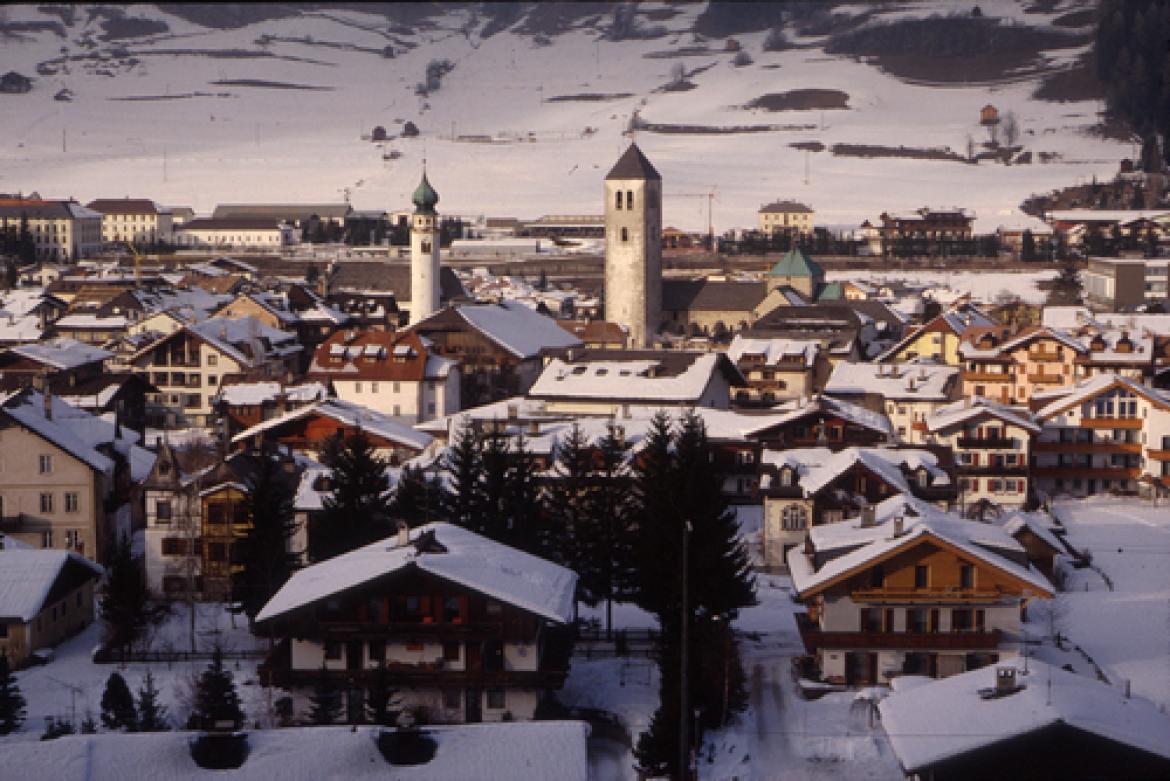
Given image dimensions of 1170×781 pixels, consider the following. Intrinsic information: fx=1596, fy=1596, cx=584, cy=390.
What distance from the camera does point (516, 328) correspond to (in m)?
27.0

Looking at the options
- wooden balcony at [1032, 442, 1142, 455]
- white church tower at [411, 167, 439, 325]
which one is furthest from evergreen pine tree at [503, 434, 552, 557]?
white church tower at [411, 167, 439, 325]

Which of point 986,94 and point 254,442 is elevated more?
point 986,94

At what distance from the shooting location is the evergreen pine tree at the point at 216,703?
9.52 m

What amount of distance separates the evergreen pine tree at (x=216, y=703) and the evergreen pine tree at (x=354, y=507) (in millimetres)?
2823

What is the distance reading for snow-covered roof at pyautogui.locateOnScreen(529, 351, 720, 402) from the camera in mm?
20547

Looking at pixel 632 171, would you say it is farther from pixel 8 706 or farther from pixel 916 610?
pixel 8 706

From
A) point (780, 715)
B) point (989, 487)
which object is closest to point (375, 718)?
point (780, 715)

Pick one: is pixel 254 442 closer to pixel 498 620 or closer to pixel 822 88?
pixel 498 620

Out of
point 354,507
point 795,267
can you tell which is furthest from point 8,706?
point 795,267

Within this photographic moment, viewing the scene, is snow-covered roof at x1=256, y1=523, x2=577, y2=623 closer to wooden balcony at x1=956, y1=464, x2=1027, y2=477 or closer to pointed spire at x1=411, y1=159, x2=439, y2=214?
wooden balcony at x1=956, y1=464, x2=1027, y2=477

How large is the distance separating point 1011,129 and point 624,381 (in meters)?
69.8

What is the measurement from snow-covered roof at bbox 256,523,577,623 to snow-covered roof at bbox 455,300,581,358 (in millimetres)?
13892

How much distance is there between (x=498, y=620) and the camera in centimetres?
1056

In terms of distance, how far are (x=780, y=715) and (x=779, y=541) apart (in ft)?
13.8
